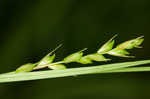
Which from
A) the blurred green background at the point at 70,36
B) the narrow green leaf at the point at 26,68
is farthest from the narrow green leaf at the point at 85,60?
the blurred green background at the point at 70,36

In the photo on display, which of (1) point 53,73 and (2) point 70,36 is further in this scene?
(2) point 70,36

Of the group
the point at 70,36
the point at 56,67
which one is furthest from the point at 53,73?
the point at 70,36

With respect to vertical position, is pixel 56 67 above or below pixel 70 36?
below

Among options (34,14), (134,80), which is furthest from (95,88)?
(34,14)

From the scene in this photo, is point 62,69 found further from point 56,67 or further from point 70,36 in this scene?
point 70,36

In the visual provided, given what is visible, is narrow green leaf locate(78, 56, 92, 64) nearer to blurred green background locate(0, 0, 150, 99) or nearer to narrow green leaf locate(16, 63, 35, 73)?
narrow green leaf locate(16, 63, 35, 73)

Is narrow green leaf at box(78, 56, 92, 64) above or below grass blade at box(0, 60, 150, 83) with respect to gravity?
above

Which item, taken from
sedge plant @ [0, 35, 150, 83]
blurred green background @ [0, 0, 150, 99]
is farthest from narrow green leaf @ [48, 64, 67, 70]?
blurred green background @ [0, 0, 150, 99]

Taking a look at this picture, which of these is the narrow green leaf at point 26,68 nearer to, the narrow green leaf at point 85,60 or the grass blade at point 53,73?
the grass blade at point 53,73
